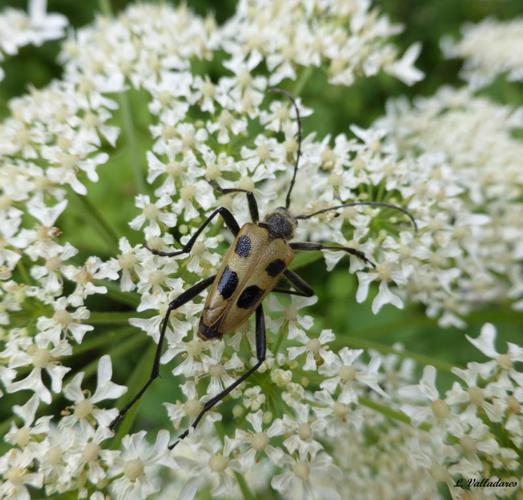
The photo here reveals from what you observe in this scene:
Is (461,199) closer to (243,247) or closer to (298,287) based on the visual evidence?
(298,287)

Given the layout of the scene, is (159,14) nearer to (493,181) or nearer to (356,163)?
(356,163)

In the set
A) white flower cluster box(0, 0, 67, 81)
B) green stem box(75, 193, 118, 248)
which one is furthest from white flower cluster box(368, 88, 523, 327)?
white flower cluster box(0, 0, 67, 81)

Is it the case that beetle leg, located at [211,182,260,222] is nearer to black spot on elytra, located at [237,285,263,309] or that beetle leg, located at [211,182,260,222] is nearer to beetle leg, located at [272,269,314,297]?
beetle leg, located at [272,269,314,297]

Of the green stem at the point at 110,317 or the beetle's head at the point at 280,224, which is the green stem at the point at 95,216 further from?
the beetle's head at the point at 280,224

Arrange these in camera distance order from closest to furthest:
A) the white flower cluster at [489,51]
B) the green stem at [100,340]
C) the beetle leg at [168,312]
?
1. the beetle leg at [168,312]
2. the green stem at [100,340]
3. the white flower cluster at [489,51]

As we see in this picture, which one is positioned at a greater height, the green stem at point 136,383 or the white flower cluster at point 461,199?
the white flower cluster at point 461,199

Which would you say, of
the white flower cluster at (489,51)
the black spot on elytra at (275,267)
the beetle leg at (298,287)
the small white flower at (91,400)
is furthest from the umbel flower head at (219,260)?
the white flower cluster at (489,51)
